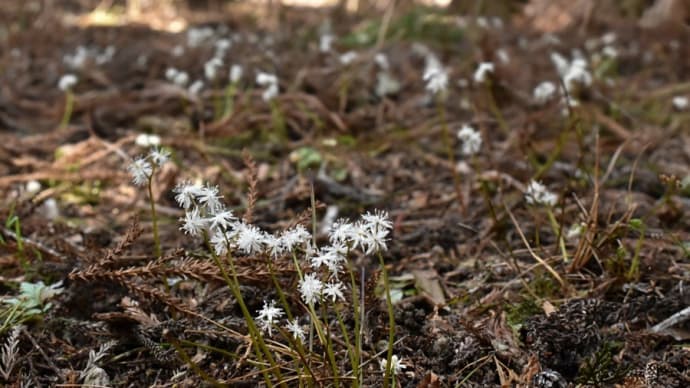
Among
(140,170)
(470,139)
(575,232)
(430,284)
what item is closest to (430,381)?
(430,284)

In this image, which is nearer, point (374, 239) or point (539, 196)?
point (374, 239)

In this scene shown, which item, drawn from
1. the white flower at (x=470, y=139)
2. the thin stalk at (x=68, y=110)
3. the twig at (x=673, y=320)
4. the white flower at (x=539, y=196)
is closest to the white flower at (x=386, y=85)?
the white flower at (x=470, y=139)

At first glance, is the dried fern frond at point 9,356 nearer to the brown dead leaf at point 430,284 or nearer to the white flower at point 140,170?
the white flower at point 140,170

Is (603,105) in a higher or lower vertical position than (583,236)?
lower

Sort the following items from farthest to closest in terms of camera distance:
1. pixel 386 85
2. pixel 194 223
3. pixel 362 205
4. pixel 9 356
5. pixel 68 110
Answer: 1. pixel 386 85
2. pixel 68 110
3. pixel 362 205
4. pixel 9 356
5. pixel 194 223

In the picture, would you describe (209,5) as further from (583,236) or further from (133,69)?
(583,236)

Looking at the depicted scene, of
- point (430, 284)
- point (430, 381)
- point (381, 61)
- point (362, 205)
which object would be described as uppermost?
point (430, 381)

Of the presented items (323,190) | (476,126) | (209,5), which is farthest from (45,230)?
(209,5)

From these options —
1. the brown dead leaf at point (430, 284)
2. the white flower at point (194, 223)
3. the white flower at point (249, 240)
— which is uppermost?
the white flower at point (194, 223)

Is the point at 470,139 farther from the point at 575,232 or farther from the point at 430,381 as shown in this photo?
the point at 430,381
